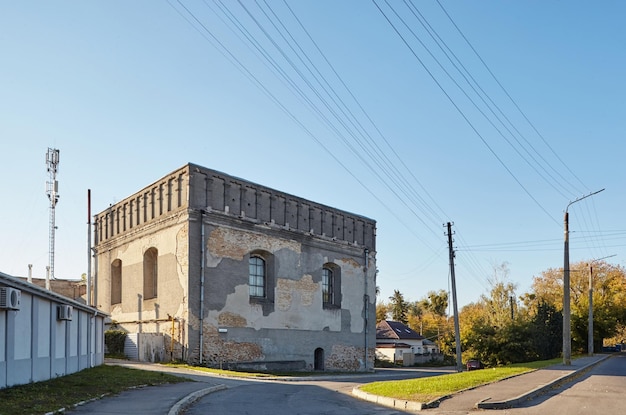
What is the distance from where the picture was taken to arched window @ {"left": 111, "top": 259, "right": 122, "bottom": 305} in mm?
38344

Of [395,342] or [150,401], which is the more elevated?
[150,401]

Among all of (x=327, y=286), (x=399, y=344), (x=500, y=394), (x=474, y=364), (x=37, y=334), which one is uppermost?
(x=327, y=286)

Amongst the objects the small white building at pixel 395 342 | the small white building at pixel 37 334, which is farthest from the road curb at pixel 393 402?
the small white building at pixel 395 342

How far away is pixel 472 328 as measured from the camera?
3803 cm

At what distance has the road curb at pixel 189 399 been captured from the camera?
41.3 ft

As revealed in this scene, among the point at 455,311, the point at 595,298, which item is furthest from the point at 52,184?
the point at 595,298

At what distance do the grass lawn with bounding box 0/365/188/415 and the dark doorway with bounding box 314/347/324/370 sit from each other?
1832 cm

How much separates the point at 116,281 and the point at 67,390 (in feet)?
83.1

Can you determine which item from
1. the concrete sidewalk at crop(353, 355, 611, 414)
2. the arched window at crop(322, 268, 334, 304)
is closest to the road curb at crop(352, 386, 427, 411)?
the concrete sidewalk at crop(353, 355, 611, 414)

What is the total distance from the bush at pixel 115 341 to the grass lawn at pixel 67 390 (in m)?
13.2

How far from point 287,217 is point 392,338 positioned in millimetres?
32011

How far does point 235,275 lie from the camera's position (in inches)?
1304

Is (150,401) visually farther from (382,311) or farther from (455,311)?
(382,311)

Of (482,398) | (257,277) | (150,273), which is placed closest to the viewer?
(482,398)
